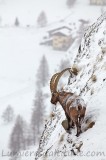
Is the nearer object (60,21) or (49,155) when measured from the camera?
(49,155)

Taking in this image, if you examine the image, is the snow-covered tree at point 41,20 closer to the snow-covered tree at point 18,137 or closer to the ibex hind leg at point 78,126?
the snow-covered tree at point 18,137

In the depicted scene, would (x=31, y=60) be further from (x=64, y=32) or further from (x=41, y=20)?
(x=41, y=20)

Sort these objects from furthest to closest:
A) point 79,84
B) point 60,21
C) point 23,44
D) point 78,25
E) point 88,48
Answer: point 60,21
point 78,25
point 23,44
point 88,48
point 79,84

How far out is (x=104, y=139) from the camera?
776cm

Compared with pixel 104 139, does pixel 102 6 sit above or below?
above

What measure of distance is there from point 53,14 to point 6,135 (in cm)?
12386

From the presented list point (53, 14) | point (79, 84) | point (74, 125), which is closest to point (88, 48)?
point (79, 84)

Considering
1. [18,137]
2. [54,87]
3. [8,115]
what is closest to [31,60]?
[8,115]

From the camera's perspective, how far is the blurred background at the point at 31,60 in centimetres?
8069

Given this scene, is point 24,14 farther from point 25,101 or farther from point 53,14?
point 25,101

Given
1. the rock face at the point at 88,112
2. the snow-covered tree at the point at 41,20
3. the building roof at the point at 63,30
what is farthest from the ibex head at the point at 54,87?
the snow-covered tree at the point at 41,20

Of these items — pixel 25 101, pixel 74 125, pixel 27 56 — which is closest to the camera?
pixel 74 125

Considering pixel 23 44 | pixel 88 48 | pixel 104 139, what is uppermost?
pixel 23 44

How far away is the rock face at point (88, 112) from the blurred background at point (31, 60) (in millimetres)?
43255
